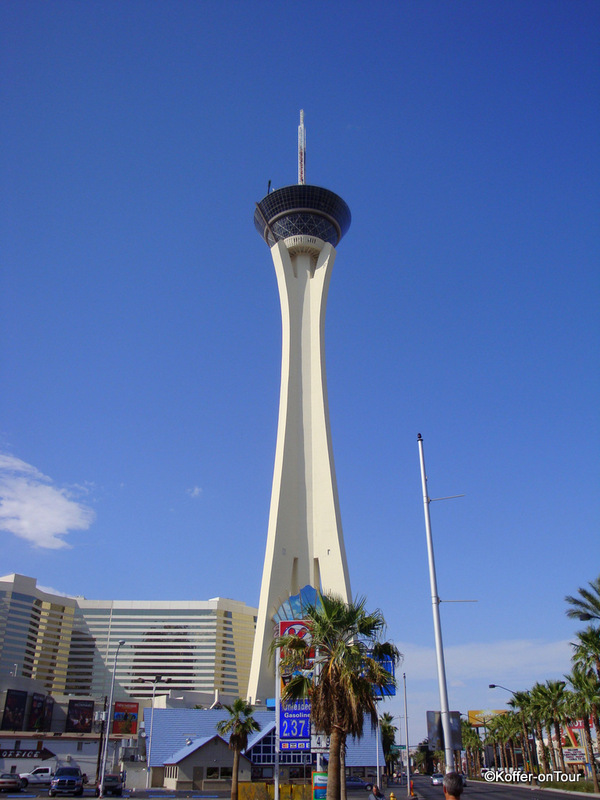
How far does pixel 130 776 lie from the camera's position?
42438mm

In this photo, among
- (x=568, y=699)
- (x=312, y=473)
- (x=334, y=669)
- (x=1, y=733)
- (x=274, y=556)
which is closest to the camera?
(x=334, y=669)

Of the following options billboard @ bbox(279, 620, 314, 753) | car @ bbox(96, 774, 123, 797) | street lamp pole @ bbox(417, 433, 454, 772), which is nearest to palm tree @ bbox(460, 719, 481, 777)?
car @ bbox(96, 774, 123, 797)

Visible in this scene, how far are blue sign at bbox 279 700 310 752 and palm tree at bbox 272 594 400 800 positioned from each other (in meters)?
1.67

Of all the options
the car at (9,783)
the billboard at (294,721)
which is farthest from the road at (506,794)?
the car at (9,783)

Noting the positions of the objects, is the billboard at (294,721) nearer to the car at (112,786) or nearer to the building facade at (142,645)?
the car at (112,786)

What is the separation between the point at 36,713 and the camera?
79.0m

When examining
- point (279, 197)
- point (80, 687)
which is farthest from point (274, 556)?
point (80, 687)

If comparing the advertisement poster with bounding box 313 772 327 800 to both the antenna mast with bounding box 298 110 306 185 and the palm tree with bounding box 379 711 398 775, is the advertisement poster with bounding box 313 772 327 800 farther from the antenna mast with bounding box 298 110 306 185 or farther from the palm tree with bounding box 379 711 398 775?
the antenna mast with bounding box 298 110 306 185

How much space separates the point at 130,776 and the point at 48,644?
365 feet

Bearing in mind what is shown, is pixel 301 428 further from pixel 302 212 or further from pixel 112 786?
pixel 112 786

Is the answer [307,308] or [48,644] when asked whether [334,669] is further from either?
[48,644]

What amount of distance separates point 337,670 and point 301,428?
45.5 metres

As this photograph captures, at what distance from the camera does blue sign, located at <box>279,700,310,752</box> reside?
62.1 feet

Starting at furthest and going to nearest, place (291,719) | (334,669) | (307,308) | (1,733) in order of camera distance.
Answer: (307,308) < (1,733) < (291,719) < (334,669)
